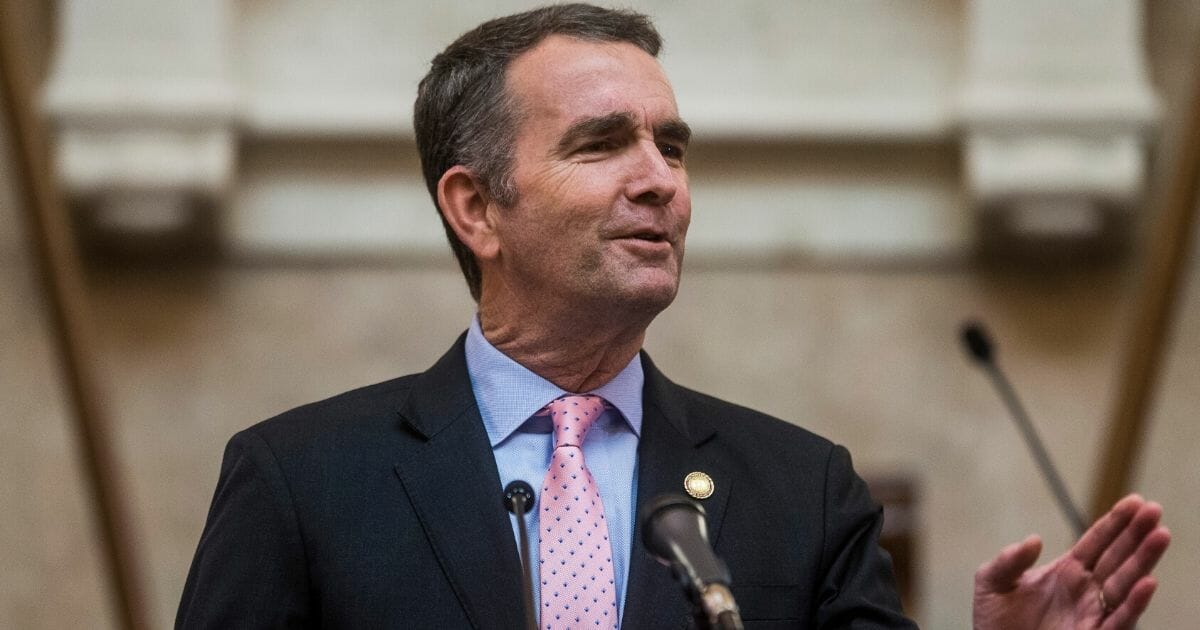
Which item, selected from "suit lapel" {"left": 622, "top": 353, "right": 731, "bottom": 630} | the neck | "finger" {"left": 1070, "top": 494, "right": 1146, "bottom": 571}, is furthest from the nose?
"finger" {"left": 1070, "top": 494, "right": 1146, "bottom": 571}

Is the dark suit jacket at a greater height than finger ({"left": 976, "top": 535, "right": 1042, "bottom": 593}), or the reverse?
the dark suit jacket

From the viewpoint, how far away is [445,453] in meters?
2.40

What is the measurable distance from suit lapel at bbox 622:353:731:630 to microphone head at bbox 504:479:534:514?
143mm

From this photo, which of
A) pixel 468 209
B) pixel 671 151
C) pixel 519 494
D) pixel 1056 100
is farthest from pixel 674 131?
pixel 1056 100

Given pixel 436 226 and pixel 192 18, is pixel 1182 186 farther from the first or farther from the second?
pixel 192 18

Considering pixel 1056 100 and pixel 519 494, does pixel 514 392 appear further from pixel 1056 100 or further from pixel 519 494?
pixel 1056 100

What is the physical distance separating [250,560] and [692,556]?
658 millimetres

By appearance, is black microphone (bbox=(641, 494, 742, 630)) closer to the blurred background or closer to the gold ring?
the gold ring

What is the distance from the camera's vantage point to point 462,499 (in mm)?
2338

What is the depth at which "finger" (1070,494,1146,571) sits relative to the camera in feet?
7.59

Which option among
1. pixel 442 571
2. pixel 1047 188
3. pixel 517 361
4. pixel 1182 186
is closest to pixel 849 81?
pixel 1047 188

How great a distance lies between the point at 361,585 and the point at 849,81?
4077 millimetres

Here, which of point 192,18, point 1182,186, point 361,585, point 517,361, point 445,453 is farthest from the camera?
point 192,18

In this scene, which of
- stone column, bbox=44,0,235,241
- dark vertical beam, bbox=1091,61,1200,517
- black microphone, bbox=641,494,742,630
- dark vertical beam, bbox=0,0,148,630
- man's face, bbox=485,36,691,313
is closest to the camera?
black microphone, bbox=641,494,742,630
